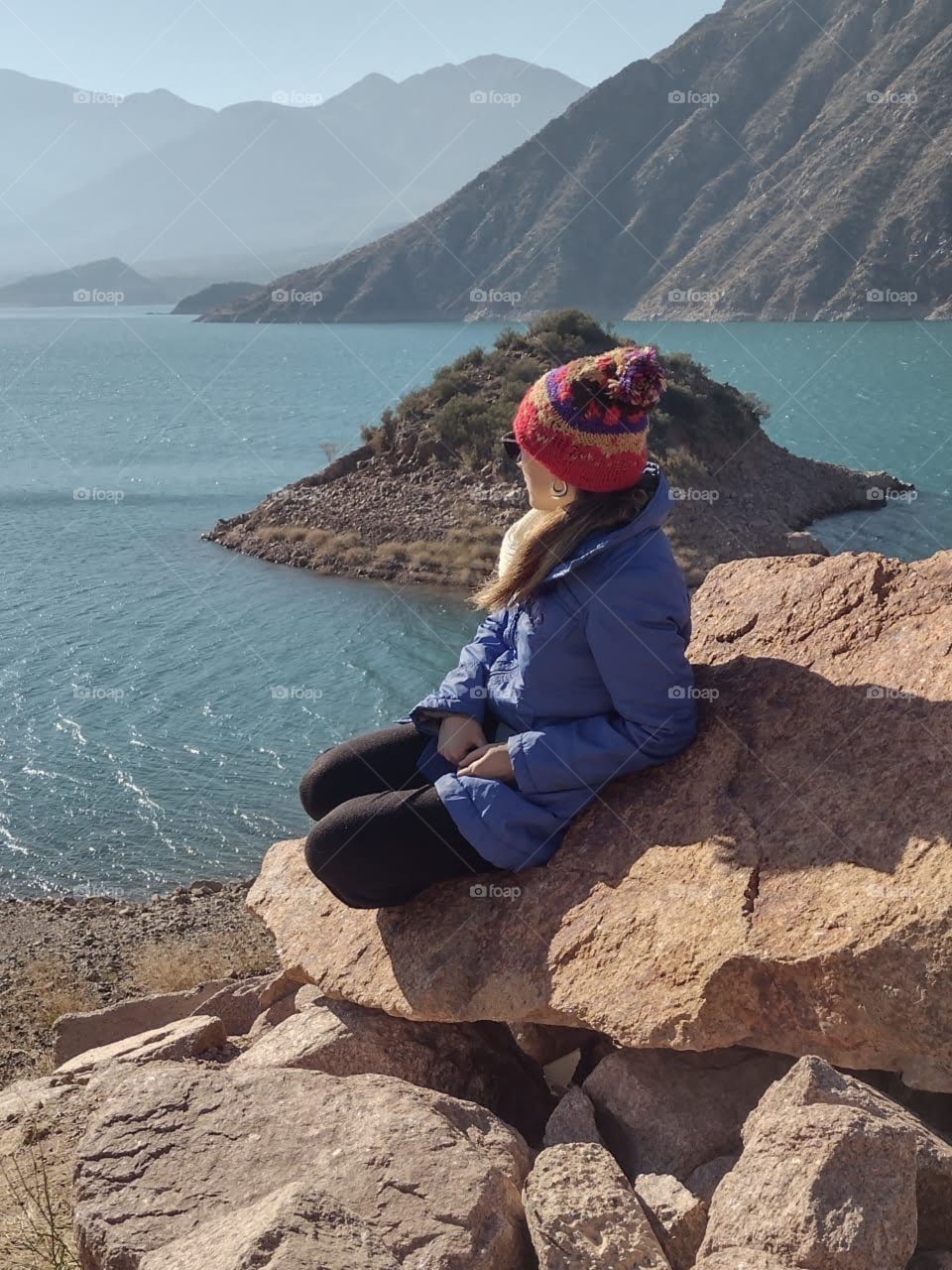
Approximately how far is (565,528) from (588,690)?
21.0 inches

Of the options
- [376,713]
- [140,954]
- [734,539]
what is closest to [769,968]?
[140,954]

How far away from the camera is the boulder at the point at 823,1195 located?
2.88m

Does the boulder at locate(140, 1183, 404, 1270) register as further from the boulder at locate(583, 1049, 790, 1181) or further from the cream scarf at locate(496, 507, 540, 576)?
the cream scarf at locate(496, 507, 540, 576)

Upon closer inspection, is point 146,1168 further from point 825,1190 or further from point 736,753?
point 736,753

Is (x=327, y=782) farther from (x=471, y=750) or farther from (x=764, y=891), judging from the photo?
(x=764, y=891)

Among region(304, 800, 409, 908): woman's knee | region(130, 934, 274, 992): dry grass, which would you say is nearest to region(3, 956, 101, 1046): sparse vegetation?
region(130, 934, 274, 992): dry grass

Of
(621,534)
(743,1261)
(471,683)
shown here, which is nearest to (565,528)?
(621,534)

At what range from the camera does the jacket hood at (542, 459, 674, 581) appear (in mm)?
4070

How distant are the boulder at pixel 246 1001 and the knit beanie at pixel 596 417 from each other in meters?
2.62

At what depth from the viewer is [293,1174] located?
3.38 metres

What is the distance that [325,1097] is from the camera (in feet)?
12.1

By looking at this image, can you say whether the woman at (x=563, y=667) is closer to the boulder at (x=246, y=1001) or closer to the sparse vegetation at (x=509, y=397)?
the boulder at (x=246, y=1001)

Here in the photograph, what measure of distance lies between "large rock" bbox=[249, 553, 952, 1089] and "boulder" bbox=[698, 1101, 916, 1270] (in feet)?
1.63

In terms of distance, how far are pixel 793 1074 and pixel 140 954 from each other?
7402 mm
